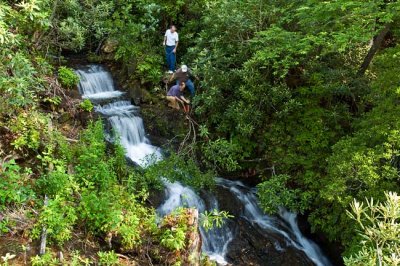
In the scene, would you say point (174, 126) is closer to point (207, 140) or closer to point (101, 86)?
point (207, 140)

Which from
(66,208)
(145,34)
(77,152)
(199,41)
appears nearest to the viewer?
(66,208)

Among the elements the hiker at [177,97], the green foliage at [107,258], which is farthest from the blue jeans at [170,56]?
the green foliage at [107,258]

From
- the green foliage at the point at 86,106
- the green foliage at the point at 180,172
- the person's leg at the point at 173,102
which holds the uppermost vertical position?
the green foliage at the point at 86,106

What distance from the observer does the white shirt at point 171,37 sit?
11146 millimetres

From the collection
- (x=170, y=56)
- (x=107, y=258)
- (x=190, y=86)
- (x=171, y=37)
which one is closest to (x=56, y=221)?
(x=107, y=258)

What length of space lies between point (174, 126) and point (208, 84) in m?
1.61

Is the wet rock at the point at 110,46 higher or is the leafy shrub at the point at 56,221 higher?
the wet rock at the point at 110,46

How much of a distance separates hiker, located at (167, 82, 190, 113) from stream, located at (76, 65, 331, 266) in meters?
1.11

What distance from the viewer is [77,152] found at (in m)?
7.02

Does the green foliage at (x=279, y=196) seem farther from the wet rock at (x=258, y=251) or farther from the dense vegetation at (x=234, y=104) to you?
the wet rock at (x=258, y=251)

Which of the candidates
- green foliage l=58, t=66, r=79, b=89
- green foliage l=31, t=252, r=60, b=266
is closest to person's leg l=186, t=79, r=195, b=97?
green foliage l=58, t=66, r=79, b=89

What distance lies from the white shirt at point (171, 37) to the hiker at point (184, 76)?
1.34 metres

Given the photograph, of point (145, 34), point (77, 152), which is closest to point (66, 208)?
point (77, 152)

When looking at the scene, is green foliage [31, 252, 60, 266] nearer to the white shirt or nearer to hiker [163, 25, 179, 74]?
hiker [163, 25, 179, 74]
